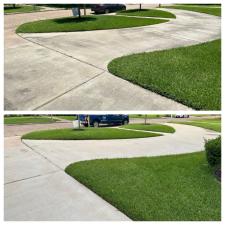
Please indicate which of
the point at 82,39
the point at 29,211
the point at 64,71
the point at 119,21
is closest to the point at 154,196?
the point at 29,211

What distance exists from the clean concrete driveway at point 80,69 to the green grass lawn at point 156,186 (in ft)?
5.83

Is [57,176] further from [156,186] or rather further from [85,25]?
[85,25]

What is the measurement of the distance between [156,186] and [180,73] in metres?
3.16

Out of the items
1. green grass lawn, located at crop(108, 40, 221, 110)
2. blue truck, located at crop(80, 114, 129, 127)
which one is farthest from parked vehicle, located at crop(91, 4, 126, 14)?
green grass lawn, located at crop(108, 40, 221, 110)

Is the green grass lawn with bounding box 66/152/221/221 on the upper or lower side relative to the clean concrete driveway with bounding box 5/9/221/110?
lower

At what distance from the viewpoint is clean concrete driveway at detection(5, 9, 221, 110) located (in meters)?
6.02

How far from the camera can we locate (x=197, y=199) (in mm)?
5438

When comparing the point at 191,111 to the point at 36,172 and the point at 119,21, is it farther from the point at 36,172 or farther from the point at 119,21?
the point at 119,21

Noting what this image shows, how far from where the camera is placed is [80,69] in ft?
25.0

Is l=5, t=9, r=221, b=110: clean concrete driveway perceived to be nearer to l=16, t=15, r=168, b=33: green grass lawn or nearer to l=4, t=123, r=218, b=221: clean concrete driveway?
l=16, t=15, r=168, b=33: green grass lawn

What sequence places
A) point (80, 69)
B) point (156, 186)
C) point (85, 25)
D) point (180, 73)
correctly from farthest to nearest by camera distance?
point (85, 25), point (80, 69), point (180, 73), point (156, 186)

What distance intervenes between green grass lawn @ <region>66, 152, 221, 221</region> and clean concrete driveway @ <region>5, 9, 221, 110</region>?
5.83 feet

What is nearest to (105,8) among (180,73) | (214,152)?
(180,73)

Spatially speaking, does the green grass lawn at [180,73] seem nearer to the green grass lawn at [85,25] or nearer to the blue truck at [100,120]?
the green grass lawn at [85,25]
